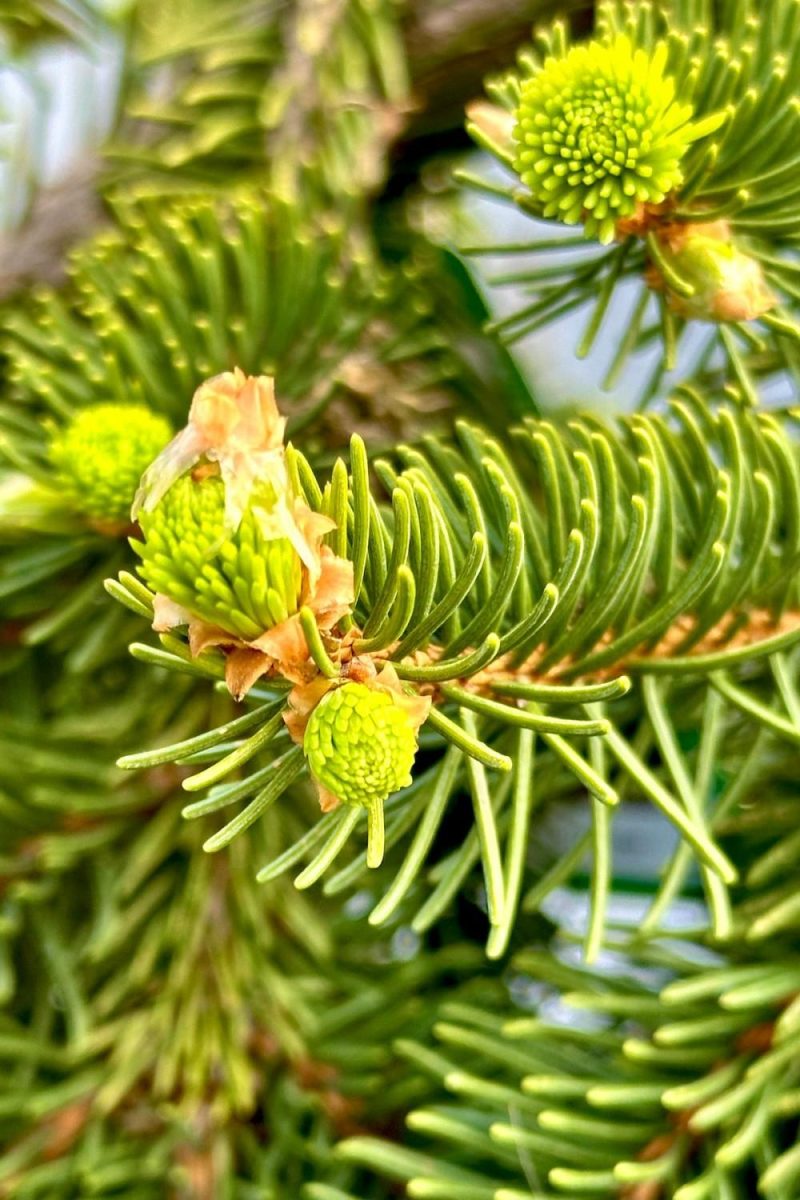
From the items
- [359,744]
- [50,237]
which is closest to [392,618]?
[359,744]

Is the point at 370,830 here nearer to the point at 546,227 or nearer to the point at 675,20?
the point at 675,20

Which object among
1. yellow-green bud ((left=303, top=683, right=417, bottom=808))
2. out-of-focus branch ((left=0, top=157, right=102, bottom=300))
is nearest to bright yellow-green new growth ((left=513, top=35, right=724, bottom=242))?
yellow-green bud ((left=303, top=683, right=417, bottom=808))

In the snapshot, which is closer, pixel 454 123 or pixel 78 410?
pixel 78 410

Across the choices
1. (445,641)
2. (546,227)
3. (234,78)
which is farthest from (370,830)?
(546,227)

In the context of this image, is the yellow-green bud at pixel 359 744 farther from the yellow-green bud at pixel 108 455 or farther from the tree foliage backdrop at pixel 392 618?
the yellow-green bud at pixel 108 455

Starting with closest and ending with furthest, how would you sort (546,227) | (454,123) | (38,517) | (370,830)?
1. (370,830)
2. (38,517)
3. (454,123)
4. (546,227)

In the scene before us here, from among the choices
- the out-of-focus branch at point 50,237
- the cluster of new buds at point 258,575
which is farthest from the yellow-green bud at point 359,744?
the out-of-focus branch at point 50,237
